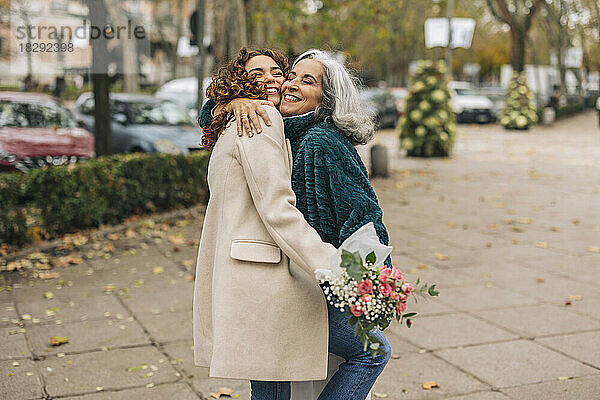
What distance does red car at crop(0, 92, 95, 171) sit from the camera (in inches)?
440

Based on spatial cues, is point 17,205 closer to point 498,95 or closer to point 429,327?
point 429,327

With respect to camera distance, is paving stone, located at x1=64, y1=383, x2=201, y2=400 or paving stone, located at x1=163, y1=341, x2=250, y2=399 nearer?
paving stone, located at x1=64, y1=383, x2=201, y2=400

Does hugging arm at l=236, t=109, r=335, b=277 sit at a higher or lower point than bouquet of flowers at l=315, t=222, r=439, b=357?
higher

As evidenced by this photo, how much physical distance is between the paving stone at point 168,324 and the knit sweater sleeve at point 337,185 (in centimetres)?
285

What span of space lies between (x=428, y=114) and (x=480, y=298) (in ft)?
40.3

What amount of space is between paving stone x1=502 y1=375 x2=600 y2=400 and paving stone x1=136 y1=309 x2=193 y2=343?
217cm

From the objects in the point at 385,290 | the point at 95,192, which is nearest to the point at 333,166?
the point at 385,290

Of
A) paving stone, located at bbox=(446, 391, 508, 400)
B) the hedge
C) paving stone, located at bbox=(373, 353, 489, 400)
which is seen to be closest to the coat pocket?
paving stone, located at bbox=(373, 353, 489, 400)

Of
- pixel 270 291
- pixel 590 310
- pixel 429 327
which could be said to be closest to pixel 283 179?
pixel 270 291

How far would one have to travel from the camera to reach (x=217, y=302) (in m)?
2.61

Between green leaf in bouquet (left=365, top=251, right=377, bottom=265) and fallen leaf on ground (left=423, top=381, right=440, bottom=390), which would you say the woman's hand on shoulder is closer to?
green leaf in bouquet (left=365, top=251, right=377, bottom=265)

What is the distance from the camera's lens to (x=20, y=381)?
4371 millimetres

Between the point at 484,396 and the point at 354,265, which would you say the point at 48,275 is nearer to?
the point at 484,396

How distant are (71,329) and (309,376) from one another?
10.5 ft
